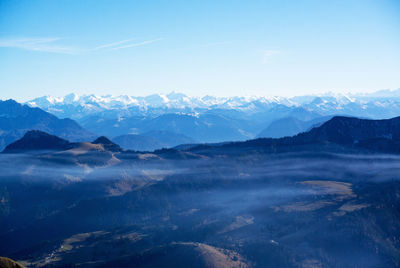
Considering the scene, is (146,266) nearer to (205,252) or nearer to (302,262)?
(205,252)

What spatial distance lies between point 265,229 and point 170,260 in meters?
61.7

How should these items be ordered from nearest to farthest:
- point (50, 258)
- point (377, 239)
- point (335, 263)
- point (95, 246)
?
point (335, 263)
point (377, 239)
point (50, 258)
point (95, 246)

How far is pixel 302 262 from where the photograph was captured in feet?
525

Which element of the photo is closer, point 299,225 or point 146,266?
point 146,266

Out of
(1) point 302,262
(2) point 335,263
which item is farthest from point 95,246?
(2) point 335,263

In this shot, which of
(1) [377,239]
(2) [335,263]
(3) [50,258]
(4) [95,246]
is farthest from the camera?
(4) [95,246]

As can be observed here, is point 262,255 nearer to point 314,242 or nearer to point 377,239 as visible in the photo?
point 314,242

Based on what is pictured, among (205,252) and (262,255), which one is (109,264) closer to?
(205,252)

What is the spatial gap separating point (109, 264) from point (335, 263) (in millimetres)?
103069

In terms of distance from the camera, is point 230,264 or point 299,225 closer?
point 230,264

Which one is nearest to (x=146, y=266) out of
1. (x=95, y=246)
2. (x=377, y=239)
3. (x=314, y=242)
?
(x=95, y=246)

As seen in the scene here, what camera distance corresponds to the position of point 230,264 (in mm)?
159375

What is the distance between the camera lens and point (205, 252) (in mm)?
163750

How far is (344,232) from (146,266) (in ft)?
318
